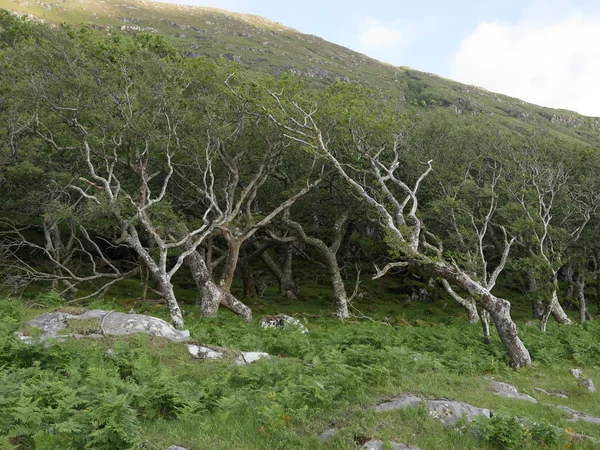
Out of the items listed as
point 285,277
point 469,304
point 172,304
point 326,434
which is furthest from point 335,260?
point 326,434

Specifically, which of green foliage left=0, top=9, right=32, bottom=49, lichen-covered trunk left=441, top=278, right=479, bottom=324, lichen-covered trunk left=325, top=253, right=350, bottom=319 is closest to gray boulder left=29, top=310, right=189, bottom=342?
lichen-covered trunk left=325, top=253, right=350, bottom=319

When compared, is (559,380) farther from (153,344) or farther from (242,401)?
(153,344)

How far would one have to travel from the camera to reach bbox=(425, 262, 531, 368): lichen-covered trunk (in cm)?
1764

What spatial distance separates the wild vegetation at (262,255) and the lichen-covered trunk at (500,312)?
0.08m

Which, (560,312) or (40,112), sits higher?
(40,112)

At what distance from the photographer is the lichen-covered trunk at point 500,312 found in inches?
695

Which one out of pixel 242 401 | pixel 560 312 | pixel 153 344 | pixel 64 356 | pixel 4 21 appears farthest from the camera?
pixel 4 21

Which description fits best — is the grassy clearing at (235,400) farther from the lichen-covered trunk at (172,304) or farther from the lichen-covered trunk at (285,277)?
the lichen-covered trunk at (285,277)

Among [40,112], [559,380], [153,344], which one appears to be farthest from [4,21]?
[559,380]

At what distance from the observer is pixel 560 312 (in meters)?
31.4

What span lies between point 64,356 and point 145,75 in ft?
66.1

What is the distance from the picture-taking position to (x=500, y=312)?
1805cm

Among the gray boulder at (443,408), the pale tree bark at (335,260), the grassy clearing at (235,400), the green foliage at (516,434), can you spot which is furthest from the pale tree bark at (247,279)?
the green foliage at (516,434)

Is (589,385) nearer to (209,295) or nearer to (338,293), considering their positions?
(338,293)
